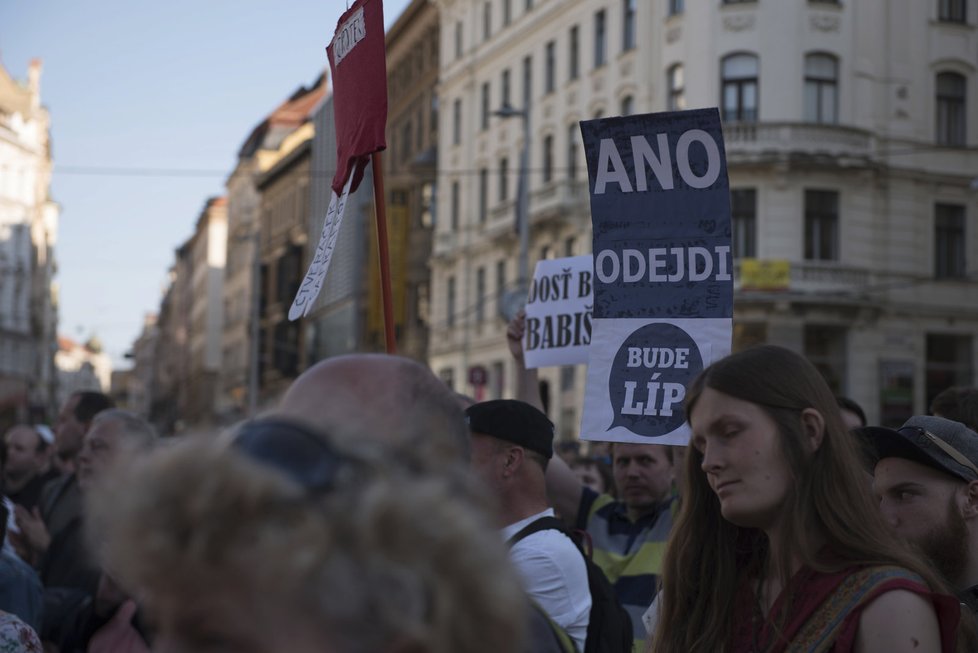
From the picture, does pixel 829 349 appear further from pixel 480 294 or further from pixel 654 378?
pixel 654 378

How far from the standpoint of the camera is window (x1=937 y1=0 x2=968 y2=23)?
35.9 m

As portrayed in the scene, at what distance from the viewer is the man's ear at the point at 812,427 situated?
3.18m

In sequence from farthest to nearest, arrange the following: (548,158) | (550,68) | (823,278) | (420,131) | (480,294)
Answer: (420,131) → (480,294) → (550,68) → (548,158) → (823,278)

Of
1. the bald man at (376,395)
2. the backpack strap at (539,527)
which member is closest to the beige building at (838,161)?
the backpack strap at (539,527)

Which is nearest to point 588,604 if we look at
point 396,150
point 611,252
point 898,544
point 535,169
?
point 898,544

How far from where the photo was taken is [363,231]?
55.5 metres

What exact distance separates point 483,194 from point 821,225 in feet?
47.4

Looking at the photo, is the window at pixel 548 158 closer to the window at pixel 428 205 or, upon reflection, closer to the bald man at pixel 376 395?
the window at pixel 428 205

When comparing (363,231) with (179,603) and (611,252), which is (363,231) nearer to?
(611,252)

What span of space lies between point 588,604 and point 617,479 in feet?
7.95

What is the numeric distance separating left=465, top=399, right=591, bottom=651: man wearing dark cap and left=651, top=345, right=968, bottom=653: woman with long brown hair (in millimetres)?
458

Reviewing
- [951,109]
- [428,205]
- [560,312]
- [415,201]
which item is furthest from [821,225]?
[560,312]

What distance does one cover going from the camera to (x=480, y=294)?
46562mm

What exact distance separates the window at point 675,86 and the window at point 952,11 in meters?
6.64
